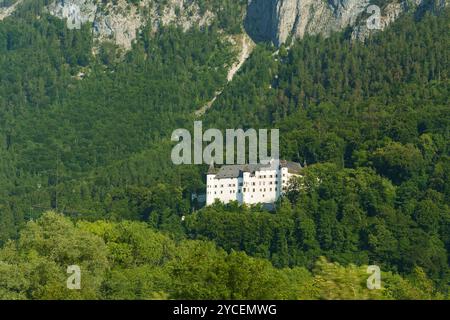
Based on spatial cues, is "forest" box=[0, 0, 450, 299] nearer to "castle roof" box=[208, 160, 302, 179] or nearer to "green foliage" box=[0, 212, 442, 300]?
"green foliage" box=[0, 212, 442, 300]

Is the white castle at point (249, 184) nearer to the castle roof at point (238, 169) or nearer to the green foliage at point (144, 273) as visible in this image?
the castle roof at point (238, 169)

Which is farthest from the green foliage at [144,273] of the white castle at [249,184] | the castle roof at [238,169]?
the castle roof at [238,169]

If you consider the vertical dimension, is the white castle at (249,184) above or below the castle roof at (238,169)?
below

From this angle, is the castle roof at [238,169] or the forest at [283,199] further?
the castle roof at [238,169]

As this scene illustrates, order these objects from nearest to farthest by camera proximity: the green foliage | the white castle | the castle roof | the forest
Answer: the green foliage < the forest < the white castle < the castle roof

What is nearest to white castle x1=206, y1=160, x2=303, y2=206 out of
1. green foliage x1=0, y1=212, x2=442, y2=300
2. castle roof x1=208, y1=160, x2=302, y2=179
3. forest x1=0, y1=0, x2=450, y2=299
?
castle roof x1=208, y1=160, x2=302, y2=179

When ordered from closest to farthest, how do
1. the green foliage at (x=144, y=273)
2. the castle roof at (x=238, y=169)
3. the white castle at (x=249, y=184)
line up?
the green foliage at (x=144, y=273)
the white castle at (x=249, y=184)
the castle roof at (x=238, y=169)

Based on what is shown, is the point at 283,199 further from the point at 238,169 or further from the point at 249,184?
the point at 238,169
